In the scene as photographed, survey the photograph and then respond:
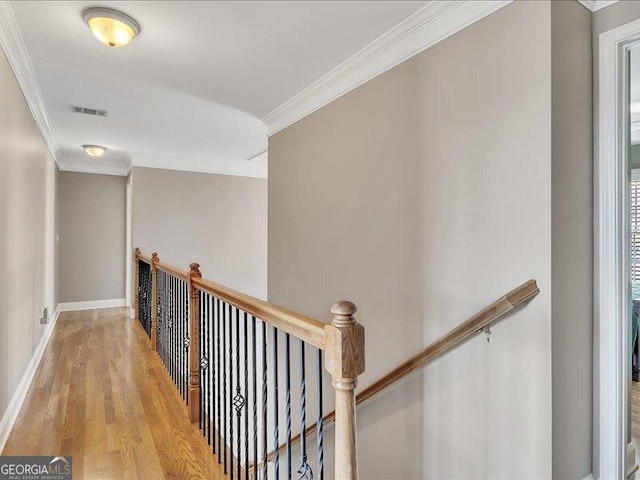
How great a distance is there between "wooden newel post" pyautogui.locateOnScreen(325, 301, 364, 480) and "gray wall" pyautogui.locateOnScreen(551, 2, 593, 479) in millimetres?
1081

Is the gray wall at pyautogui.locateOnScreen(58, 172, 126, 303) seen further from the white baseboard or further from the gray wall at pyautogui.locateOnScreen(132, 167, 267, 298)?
the white baseboard

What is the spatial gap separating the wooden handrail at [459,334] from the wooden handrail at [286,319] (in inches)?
38.5

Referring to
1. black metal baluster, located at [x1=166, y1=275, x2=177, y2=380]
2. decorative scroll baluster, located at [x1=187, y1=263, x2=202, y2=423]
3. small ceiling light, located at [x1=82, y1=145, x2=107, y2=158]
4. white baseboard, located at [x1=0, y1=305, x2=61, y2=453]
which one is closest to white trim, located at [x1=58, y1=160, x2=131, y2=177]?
small ceiling light, located at [x1=82, y1=145, x2=107, y2=158]

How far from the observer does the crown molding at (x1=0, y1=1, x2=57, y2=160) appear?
7.16 ft

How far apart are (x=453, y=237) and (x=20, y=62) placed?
3.08 m

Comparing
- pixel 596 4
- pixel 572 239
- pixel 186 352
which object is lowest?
pixel 186 352

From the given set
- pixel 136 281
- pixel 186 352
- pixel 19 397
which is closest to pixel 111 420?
pixel 186 352

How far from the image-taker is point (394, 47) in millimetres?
2406

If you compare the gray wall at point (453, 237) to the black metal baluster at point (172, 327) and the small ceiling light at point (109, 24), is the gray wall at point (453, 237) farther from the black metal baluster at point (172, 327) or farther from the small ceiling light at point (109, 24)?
the small ceiling light at point (109, 24)

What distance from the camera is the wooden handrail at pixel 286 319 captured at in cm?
111

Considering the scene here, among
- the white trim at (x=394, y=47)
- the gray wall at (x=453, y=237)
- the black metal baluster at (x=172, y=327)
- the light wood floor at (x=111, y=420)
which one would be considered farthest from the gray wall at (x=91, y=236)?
the gray wall at (x=453, y=237)

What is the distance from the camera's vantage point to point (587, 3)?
1794 millimetres

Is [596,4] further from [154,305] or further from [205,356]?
[154,305]

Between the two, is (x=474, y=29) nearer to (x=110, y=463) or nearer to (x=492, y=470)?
(x=492, y=470)
